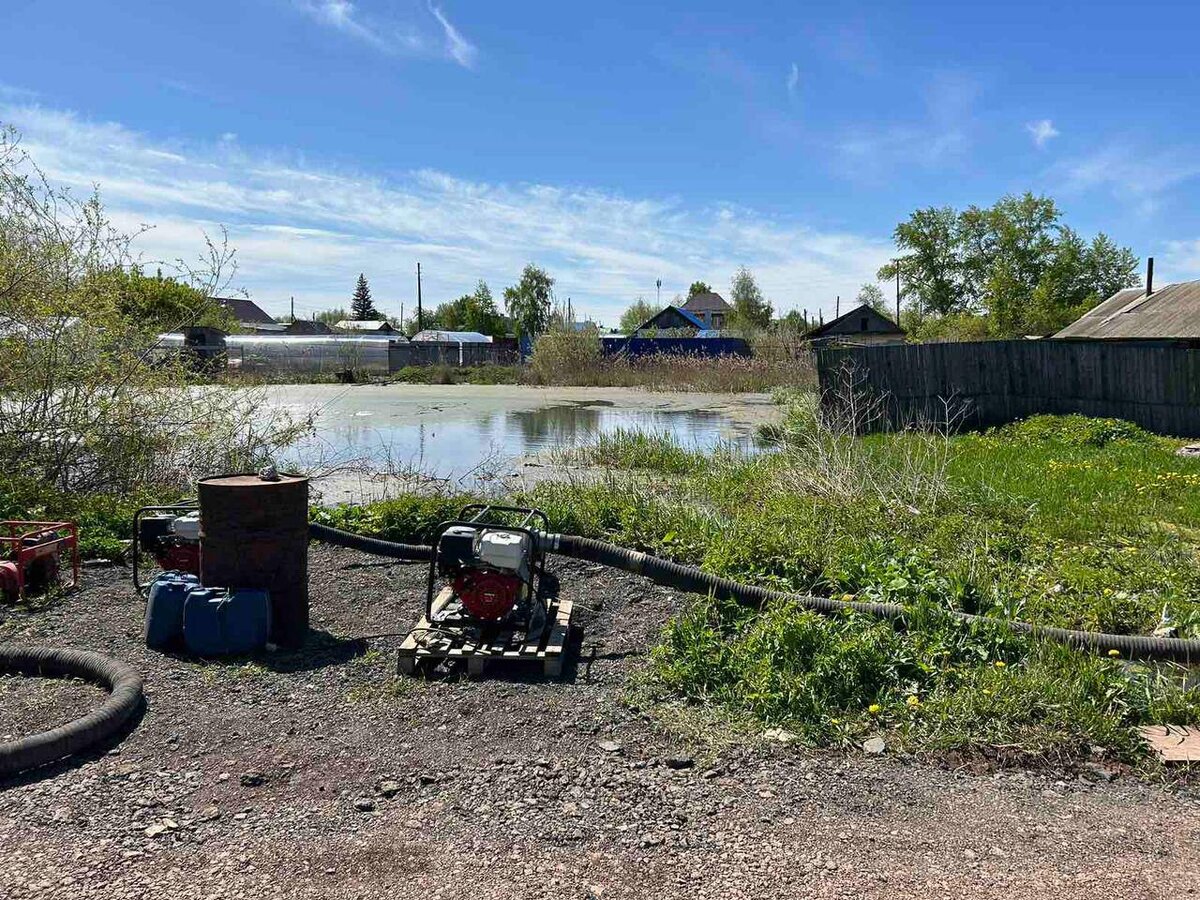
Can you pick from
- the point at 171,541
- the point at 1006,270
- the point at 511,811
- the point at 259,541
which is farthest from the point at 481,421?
the point at 1006,270

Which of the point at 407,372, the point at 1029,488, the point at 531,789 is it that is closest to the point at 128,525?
the point at 531,789

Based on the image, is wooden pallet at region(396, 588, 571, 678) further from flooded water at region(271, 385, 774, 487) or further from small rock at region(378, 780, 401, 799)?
flooded water at region(271, 385, 774, 487)

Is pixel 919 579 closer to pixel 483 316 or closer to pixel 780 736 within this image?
pixel 780 736

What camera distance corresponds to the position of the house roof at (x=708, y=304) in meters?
96.5

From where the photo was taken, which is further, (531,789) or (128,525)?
(128,525)

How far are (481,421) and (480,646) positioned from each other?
17090 millimetres

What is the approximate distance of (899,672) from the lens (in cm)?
442

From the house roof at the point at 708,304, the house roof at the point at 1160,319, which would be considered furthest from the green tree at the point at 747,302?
the house roof at the point at 1160,319

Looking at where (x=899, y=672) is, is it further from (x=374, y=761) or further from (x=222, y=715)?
(x=222, y=715)

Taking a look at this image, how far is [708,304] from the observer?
97188 millimetres

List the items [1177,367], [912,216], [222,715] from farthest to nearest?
[912,216], [1177,367], [222,715]

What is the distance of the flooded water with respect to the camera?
1446 cm

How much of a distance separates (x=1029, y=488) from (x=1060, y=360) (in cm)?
930

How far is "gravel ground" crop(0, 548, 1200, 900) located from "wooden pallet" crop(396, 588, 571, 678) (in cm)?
18
